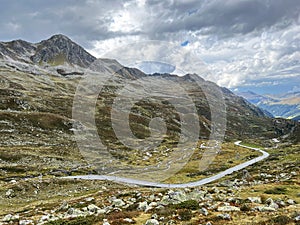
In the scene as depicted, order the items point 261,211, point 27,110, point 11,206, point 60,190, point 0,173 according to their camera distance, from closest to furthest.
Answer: point 261,211
point 11,206
point 60,190
point 0,173
point 27,110

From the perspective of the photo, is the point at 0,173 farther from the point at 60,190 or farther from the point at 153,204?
the point at 153,204

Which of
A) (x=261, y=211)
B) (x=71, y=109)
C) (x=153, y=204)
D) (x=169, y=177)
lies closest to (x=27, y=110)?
(x=71, y=109)

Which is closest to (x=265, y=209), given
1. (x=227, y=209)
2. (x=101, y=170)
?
(x=227, y=209)

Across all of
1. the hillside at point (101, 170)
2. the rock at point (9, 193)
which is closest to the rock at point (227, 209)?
the hillside at point (101, 170)

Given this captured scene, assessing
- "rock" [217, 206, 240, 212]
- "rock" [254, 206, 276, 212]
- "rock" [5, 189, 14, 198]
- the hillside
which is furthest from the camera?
"rock" [5, 189, 14, 198]

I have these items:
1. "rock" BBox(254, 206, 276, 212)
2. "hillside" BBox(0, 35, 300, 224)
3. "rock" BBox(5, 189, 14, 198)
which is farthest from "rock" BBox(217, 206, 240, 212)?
"rock" BBox(5, 189, 14, 198)

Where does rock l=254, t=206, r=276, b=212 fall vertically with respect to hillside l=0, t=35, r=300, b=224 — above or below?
above

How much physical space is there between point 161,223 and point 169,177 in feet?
218

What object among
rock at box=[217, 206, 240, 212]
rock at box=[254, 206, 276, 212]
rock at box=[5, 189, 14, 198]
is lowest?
rock at box=[5, 189, 14, 198]

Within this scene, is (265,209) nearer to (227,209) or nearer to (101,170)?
(227,209)

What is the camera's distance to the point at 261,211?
23.4 meters

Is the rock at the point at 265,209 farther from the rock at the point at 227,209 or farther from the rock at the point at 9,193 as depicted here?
the rock at the point at 9,193

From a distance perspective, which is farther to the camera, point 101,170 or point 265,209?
point 101,170

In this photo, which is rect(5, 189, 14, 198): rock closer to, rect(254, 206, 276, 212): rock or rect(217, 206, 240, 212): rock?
rect(217, 206, 240, 212): rock
